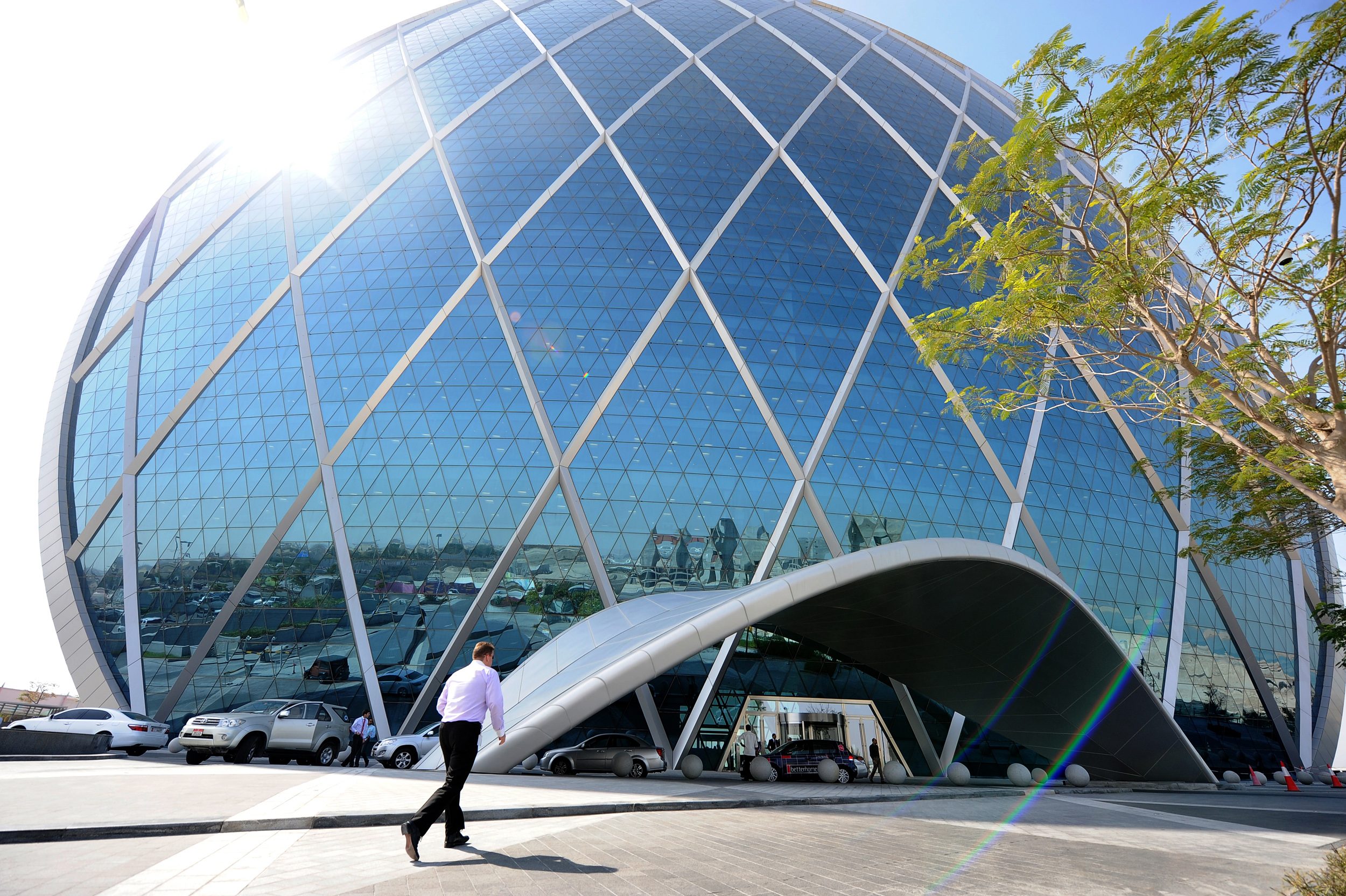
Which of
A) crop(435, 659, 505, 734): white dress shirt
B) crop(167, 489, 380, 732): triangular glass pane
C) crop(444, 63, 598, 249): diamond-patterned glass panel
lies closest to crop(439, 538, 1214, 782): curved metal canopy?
crop(435, 659, 505, 734): white dress shirt

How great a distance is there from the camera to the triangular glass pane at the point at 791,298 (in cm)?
2628

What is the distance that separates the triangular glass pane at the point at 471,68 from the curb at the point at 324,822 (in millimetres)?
35147

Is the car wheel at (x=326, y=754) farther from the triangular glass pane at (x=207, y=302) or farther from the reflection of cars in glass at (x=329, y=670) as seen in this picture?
the triangular glass pane at (x=207, y=302)

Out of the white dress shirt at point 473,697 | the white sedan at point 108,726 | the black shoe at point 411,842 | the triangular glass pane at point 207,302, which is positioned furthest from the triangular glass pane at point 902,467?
the triangular glass pane at point 207,302

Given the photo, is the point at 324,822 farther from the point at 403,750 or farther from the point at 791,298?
the point at 791,298

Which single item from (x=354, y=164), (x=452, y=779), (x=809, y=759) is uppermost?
(x=354, y=164)

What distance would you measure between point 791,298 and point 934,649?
15.4m

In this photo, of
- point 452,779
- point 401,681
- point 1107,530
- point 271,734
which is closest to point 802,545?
point 1107,530

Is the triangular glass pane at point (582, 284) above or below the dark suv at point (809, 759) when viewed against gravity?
above

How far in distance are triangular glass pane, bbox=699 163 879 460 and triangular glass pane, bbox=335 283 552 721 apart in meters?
9.60

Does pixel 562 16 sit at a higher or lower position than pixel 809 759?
higher

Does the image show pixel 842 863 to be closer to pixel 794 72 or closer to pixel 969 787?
pixel 969 787

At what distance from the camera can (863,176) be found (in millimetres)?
33000

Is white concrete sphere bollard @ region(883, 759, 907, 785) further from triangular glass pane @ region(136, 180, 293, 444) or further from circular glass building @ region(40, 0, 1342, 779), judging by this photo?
triangular glass pane @ region(136, 180, 293, 444)
